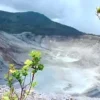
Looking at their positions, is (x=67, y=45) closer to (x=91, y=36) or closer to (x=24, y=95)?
(x=91, y=36)

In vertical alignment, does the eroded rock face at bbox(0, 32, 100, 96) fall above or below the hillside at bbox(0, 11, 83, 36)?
below

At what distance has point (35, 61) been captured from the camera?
3.39 metres

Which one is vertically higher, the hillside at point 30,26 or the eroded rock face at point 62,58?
the hillside at point 30,26

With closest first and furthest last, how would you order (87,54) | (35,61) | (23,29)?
(35,61), (87,54), (23,29)

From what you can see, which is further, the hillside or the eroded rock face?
the hillside

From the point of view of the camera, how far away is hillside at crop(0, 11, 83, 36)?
64.3 meters

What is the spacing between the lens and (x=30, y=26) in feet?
233

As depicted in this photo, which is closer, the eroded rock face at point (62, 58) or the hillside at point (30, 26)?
the eroded rock face at point (62, 58)

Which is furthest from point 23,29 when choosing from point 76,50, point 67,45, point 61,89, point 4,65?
point 61,89

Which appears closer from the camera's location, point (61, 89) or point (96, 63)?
point (61, 89)

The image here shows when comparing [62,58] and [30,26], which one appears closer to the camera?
[62,58]

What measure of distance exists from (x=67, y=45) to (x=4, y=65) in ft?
79.6

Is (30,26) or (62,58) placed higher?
(30,26)

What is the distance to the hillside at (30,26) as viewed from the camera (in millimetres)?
64312
